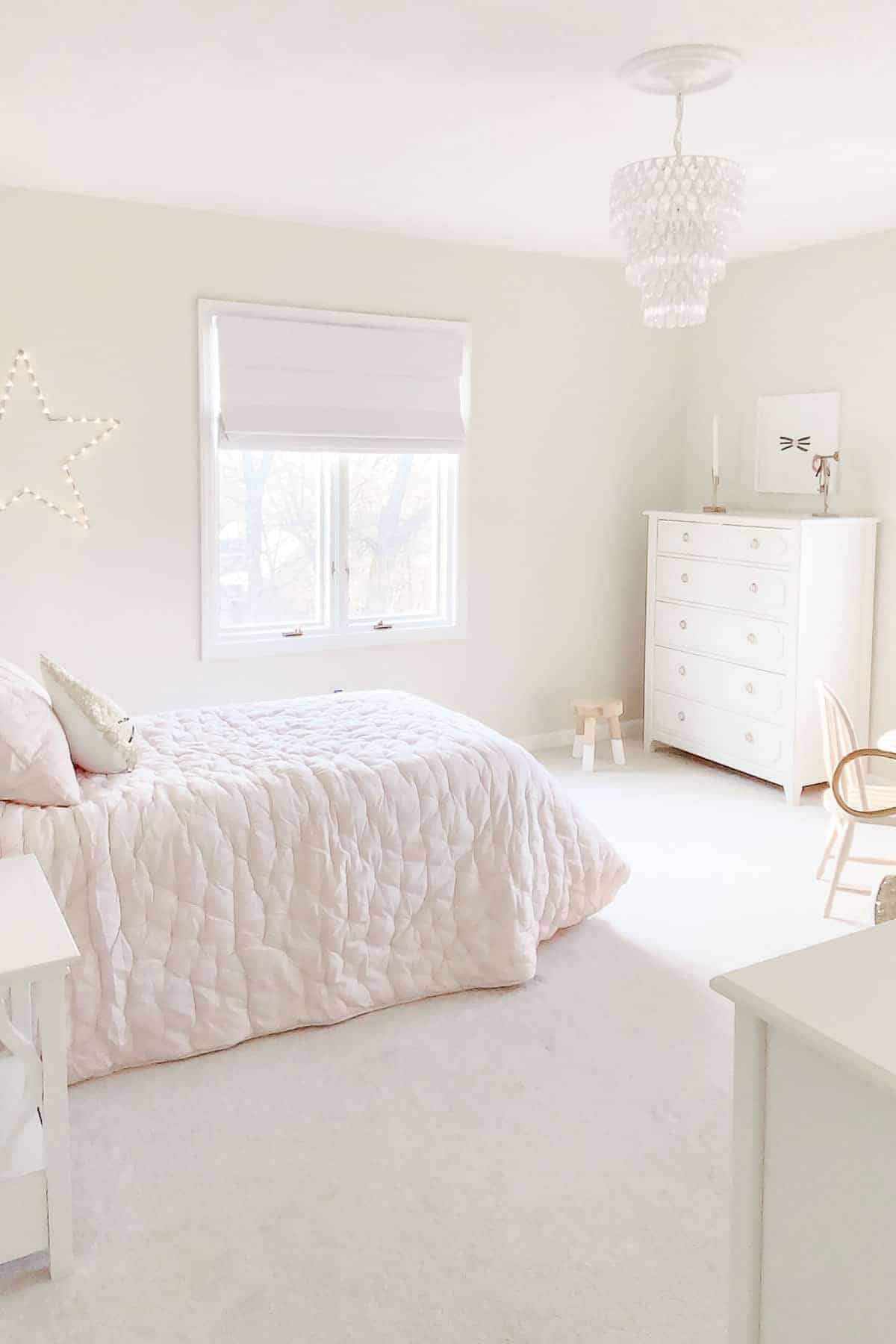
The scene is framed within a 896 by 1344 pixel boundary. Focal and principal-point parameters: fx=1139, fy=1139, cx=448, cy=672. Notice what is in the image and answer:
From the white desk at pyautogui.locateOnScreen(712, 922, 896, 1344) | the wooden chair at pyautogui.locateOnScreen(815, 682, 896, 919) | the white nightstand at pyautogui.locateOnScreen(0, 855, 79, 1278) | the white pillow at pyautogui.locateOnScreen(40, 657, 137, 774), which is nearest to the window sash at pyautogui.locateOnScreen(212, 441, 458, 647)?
the white pillow at pyautogui.locateOnScreen(40, 657, 137, 774)

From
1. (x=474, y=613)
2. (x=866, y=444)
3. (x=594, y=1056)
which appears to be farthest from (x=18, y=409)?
(x=866, y=444)

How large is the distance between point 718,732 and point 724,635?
45cm

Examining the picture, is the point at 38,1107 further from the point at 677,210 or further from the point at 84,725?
the point at 677,210

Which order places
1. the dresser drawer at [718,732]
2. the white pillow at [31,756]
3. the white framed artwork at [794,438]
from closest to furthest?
1. the white pillow at [31,756]
2. the dresser drawer at [718,732]
3. the white framed artwork at [794,438]

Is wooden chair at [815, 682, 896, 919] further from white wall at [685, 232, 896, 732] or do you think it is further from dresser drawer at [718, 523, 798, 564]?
white wall at [685, 232, 896, 732]

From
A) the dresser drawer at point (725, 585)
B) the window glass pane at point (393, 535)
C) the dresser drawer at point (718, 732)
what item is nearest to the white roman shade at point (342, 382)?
the window glass pane at point (393, 535)

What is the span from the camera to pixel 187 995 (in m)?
2.72

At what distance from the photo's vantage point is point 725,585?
16.8ft

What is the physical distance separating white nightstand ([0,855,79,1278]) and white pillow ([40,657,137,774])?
2.90 feet

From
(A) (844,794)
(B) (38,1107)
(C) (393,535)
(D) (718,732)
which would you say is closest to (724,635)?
(D) (718,732)

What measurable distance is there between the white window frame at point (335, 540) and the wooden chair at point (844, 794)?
6.72ft

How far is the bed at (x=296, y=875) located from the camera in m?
2.65

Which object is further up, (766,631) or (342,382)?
(342,382)

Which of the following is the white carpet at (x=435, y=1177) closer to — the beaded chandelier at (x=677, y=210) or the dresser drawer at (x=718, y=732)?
the dresser drawer at (x=718, y=732)
